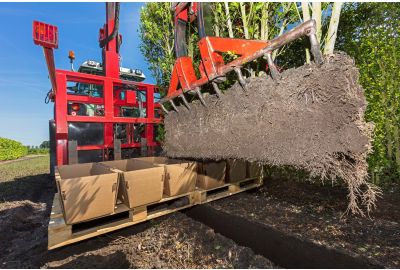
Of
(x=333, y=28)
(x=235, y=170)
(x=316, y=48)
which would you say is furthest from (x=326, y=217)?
(x=333, y=28)

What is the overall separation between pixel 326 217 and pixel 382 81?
250 centimetres

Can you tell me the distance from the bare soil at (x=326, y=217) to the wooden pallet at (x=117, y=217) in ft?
0.89

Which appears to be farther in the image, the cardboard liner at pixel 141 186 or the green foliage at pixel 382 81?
the green foliage at pixel 382 81

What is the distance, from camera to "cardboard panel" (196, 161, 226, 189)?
3266 millimetres

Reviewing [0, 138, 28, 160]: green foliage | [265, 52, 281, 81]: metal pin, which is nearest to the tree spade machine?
[265, 52, 281, 81]: metal pin

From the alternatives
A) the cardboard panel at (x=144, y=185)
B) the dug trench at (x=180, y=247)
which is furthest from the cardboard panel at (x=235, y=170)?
the cardboard panel at (x=144, y=185)

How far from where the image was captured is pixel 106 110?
400 cm

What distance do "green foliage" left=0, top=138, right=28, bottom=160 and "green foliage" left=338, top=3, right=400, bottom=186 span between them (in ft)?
74.2

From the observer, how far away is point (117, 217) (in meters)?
2.83

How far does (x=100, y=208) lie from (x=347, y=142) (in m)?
2.34

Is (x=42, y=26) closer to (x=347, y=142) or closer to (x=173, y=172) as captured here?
(x=173, y=172)

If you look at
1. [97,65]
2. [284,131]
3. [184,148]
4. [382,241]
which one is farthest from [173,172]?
[97,65]

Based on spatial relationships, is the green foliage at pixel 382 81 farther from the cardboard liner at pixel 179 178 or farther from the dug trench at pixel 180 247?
the cardboard liner at pixel 179 178

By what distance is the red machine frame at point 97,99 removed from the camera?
2833mm
